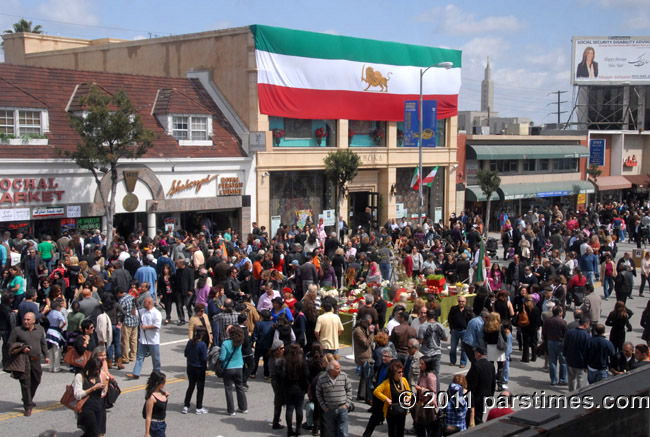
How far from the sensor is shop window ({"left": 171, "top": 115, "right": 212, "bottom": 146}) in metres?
26.8

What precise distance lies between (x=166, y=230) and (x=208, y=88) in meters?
7.09

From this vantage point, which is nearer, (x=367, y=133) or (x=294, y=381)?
(x=294, y=381)

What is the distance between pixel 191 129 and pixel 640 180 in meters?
37.1

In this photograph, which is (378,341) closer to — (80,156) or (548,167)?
(80,156)

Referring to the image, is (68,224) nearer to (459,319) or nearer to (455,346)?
(455,346)

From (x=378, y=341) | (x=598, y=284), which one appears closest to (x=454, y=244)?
(x=598, y=284)

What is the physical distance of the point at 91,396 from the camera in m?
8.87

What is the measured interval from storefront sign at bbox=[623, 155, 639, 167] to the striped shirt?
4714 centimetres

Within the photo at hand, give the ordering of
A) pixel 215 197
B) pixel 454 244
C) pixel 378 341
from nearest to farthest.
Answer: pixel 378 341 < pixel 454 244 < pixel 215 197

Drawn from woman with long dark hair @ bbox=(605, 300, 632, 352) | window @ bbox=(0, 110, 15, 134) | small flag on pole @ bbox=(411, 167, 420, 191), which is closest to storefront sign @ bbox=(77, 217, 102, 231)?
window @ bbox=(0, 110, 15, 134)

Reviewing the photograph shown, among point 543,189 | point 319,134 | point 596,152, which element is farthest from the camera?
point 596,152

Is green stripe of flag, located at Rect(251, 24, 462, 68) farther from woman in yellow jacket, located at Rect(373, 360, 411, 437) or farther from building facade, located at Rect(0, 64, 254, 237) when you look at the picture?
woman in yellow jacket, located at Rect(373, 360, 411, 437)

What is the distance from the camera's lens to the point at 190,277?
15844 millimetres

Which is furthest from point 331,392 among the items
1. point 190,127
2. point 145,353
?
point 190,127
